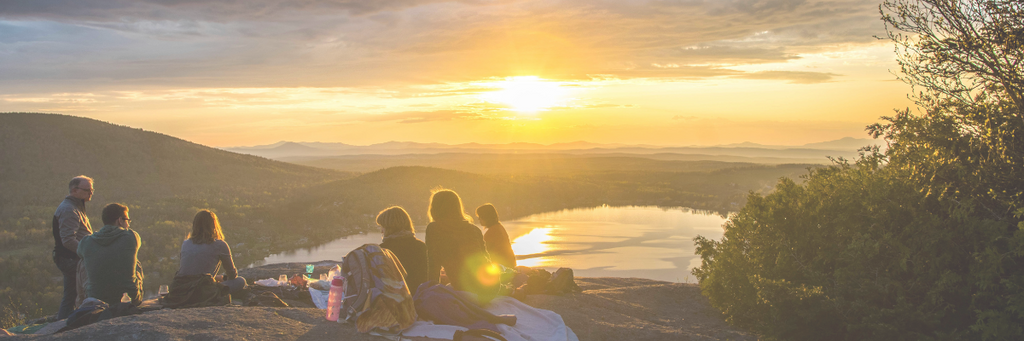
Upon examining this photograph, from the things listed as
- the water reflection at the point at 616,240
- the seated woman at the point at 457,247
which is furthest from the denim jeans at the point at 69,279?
the water reflection at the point at 616,240

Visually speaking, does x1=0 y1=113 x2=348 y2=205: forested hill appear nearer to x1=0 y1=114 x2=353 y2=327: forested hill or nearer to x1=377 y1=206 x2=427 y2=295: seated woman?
x1=0 y1=114 x2=353 y2=327: forested hill

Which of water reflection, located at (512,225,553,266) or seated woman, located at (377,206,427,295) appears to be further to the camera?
water reflection, located at (512,225,553,266)

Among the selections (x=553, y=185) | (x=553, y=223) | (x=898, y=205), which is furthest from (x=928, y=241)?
(x=553, y=185)

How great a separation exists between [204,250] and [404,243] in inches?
90.1

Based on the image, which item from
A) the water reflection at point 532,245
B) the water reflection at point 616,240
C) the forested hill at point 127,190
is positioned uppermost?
the forested hill at point 127,190

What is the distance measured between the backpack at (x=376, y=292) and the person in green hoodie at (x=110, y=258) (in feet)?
8.04

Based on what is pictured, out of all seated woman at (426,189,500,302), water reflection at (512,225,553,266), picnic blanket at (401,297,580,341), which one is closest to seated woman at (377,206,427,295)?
seated woman at (426,189,500,302)

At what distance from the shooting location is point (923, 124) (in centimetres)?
696

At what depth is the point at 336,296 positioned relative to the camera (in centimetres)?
578

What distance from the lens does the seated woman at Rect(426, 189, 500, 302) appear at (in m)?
6.30

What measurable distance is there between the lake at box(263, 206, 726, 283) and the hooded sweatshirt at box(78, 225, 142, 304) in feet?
43.1

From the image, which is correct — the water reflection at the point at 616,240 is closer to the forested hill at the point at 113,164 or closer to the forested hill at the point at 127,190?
the forested hill at the point at 127,190

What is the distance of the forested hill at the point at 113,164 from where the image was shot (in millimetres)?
34469

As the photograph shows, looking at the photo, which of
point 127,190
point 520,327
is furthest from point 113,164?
point 520,327
